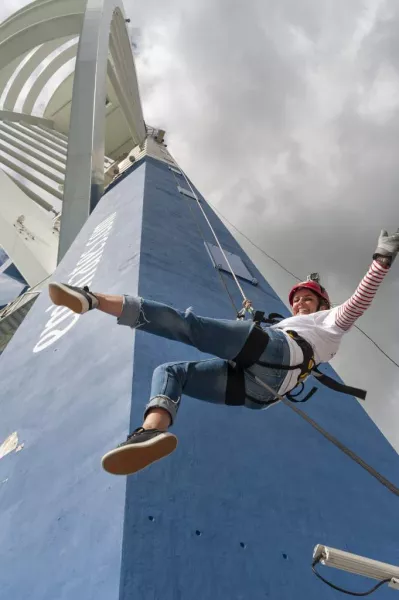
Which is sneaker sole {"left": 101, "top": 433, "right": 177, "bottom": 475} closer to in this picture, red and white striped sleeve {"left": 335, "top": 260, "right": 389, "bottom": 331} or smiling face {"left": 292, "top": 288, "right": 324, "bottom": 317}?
red and white striped sleeve {"left": 335, "top": 260, "right": 389, "bottom": 331}

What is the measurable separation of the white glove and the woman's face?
38.6 inches

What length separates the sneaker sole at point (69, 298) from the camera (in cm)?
232

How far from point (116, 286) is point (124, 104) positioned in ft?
48.8

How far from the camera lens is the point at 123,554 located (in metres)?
2.00

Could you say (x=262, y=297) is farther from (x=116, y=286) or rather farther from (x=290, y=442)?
(x=290, y=442)

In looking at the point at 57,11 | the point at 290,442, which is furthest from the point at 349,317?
the point at 57,11

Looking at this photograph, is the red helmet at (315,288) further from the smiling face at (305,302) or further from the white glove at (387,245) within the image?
the white glove at (387,245)

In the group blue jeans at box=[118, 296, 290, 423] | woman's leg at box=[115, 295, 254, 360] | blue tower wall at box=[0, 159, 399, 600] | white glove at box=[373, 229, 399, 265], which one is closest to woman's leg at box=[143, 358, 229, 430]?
blue jeans at box=[118, 296, 290, 423]

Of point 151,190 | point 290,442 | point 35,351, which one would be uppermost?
point 151,190

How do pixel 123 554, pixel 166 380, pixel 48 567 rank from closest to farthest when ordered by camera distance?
1. pixel 123 554
2. pixel 48 567
3. pixel 166 380

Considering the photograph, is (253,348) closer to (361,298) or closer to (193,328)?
(193,328)

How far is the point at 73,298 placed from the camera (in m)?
2.32

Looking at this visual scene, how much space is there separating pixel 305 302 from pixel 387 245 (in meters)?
1.07

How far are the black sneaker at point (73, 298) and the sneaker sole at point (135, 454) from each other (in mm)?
739
